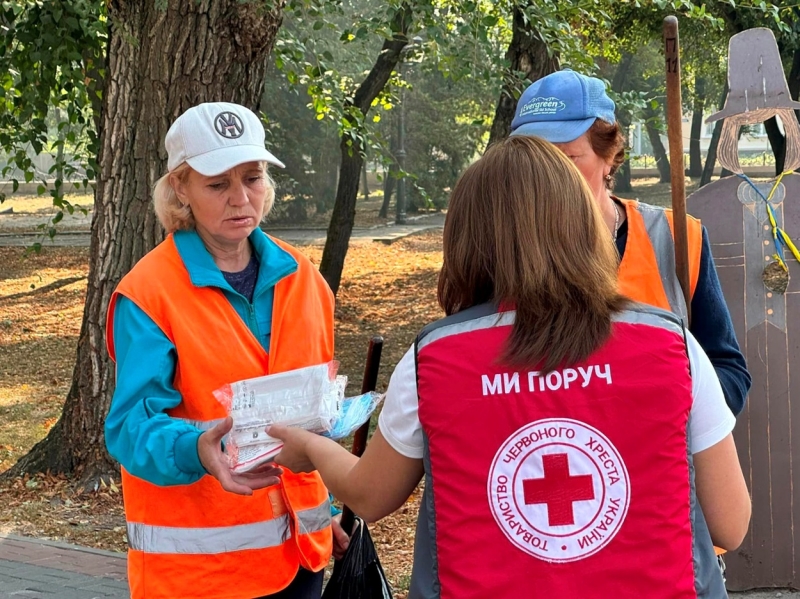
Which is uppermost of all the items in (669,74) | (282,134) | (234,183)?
(669,74)

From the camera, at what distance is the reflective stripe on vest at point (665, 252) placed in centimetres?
261

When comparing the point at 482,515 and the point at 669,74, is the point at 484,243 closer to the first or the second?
the point at 482,515

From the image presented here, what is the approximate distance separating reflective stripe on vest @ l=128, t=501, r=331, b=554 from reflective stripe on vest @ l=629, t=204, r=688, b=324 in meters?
1.14

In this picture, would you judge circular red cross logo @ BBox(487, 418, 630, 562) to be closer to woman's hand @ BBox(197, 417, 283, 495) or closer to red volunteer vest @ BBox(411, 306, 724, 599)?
red volunteer vest @ BBox(411, 306, 724, 599)

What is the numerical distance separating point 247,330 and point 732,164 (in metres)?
2.29

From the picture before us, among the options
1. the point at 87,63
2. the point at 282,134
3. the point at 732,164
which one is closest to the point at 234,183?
the point at 732,164

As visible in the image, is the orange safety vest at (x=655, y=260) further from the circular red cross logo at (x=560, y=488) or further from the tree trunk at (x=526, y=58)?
the tree trunk at (x=526, y=58)

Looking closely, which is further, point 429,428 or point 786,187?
point 786,187

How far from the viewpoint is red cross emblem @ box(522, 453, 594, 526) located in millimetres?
1806

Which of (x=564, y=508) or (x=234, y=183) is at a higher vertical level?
(x=234, y=183)

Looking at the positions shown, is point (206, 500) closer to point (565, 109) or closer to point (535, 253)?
point (535, 253)

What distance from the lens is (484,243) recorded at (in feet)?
6.40

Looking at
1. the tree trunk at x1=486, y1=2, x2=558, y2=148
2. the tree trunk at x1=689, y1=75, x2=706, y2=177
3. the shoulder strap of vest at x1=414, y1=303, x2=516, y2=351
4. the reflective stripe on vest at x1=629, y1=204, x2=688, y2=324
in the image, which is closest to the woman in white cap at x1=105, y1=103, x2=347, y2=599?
the shoulder strap of vest at x1=414, y1=303, x2=516, y2=351

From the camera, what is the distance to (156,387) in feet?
8.29
